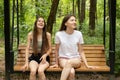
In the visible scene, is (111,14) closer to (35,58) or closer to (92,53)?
(92,53)

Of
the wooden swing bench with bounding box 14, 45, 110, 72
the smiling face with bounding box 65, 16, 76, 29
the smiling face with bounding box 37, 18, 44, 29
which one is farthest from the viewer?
the wooden swing bench with bounding box 14, 45, 110, 72

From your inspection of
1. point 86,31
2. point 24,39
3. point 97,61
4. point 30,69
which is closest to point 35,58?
point 30,69

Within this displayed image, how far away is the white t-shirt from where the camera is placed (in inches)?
244

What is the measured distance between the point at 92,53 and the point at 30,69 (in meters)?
1.50

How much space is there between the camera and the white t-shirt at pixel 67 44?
6.19 m

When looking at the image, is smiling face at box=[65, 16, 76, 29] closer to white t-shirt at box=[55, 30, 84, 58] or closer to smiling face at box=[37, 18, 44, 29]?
white t-shirt at box=[55, 30, 84, 58]

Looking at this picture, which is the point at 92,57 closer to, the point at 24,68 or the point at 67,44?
the point at 67,44

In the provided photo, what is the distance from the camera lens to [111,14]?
6625 mm

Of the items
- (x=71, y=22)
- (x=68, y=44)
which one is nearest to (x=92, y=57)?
(x=68, y=44)

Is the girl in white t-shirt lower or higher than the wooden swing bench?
higher

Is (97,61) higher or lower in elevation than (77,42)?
lower

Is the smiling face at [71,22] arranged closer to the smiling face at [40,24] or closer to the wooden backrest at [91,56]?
the smiling face at [40,24]

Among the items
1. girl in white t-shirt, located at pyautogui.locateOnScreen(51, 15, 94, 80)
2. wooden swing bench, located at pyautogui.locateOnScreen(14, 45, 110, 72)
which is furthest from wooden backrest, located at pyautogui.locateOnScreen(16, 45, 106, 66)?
girl in white t-shirt, located at pyautogui.locateOnScreen(51, 15, 94, 80)

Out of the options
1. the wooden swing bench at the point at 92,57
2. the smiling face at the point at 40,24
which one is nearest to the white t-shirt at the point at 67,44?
the smiling face at the point at 40,24
